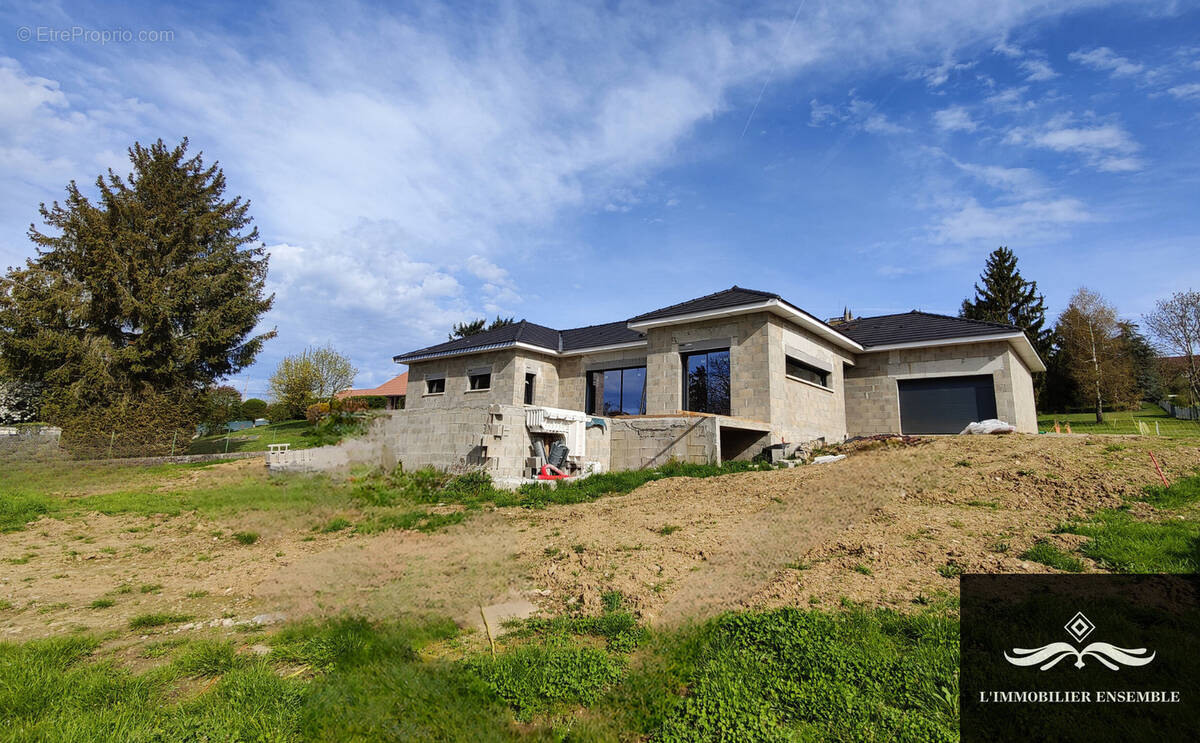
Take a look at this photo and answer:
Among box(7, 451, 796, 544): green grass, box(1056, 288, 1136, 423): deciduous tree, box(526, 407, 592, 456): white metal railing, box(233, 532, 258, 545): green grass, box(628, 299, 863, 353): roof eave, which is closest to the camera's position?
box(233, 532, 258, 545): green grass

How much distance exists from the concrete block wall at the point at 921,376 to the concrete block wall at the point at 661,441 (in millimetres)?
7797

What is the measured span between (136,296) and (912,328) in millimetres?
27170

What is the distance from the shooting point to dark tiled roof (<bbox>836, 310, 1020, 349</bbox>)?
606 inches

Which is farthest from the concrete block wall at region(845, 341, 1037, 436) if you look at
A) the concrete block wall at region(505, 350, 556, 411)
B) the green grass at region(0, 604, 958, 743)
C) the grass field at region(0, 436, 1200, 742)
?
the green grass at region(0, 604, 958, 743)

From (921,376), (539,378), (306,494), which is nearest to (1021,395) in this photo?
(921,376)

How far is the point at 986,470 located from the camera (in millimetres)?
7492

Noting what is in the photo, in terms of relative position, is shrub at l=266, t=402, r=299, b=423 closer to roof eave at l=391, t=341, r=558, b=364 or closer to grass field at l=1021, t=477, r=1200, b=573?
roof eave at l=391, t=341, r=558, b=364

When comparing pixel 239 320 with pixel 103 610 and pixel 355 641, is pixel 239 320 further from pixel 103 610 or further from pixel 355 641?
pixel 355 641

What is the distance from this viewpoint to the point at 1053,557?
428 centimetres

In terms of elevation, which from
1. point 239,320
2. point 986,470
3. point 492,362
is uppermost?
point 239,320

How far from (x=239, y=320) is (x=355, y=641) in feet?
71.2

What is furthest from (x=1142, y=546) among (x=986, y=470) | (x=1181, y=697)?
(x=986, y=470)

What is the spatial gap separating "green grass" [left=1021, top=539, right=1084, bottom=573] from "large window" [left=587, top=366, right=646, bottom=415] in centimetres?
1163

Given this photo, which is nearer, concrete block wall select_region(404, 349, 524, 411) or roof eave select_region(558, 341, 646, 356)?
roof eave select_region(558, 341, 646, 356)
